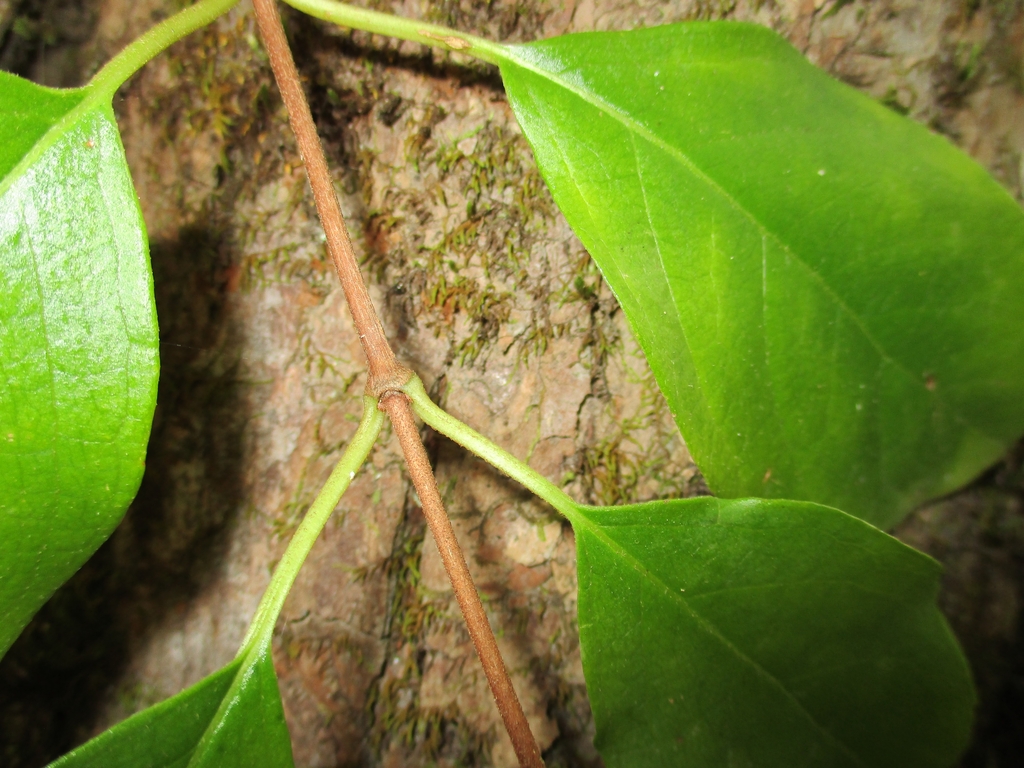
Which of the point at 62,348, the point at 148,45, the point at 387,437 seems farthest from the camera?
the point at 387,437

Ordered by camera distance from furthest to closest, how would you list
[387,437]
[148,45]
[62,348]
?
[387,437], [148,45], [62,348]

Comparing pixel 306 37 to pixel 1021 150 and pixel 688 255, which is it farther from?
pixel 1021 150

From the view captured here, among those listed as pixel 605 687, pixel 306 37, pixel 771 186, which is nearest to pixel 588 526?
pixel 605 687

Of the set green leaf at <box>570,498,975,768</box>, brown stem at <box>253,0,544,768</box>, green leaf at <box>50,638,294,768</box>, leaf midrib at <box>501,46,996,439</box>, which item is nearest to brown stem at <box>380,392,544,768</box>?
brown stem at <box>253,0,544,768</box>

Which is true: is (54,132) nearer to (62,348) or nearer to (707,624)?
(62,348)

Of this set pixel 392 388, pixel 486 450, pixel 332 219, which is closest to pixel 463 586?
pixel 486 450

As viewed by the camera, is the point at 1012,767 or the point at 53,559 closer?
the point at 53,559
